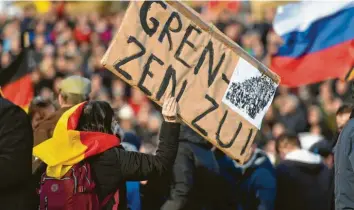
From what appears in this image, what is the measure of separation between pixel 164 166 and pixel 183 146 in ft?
4.88

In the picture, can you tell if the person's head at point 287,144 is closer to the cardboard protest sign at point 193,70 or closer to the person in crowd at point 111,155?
the cardboard protest sign at point 193,70

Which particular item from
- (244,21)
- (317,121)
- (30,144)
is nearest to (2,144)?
(30,144)

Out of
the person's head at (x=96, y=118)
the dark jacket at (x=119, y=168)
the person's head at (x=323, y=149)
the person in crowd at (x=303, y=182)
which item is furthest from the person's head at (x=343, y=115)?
the person's head at (x=96, y=118)

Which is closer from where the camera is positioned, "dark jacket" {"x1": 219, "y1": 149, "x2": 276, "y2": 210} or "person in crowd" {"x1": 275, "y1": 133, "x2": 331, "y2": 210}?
"dark jacket" {"x1": 219, "y1": 149, "x2": 276, "y2": 210}

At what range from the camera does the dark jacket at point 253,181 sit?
23.9ft

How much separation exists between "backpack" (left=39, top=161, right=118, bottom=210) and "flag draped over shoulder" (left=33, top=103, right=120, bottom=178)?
0.15 feet

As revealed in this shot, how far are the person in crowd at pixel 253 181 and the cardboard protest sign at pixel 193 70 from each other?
162cm

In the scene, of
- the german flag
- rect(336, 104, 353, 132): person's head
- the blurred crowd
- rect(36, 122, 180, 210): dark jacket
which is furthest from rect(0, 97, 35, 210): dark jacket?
the blurred crowd

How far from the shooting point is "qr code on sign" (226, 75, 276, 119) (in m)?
5.65

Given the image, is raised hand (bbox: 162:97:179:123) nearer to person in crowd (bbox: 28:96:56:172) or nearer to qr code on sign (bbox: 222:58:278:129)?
qr code on sign (bbox: 222:58:278:129)

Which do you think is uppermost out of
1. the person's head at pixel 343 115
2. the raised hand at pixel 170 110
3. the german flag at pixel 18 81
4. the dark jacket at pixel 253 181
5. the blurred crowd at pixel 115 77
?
the blurred crowd at pixel 115 77

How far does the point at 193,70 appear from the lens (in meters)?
5.50

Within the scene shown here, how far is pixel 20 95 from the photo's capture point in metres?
9.56

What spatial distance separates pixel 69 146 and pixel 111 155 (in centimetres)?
25
